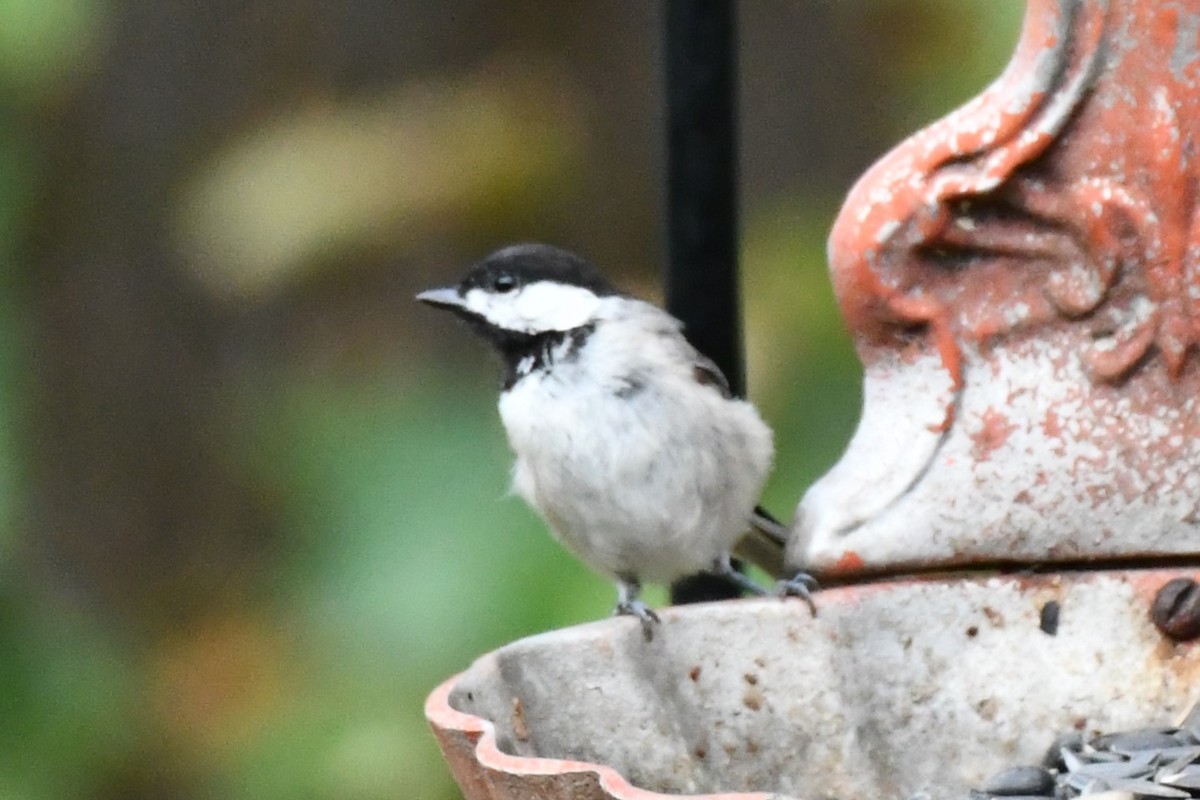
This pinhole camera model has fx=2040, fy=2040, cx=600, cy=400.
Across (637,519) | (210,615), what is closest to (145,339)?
(210,615)

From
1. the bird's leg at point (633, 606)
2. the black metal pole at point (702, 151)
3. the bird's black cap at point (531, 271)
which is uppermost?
the black metal pole at point (702, 151)

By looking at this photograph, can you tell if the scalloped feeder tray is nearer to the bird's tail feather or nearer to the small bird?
the small bird

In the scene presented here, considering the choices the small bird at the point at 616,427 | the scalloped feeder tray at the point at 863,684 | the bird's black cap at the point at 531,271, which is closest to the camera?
the scalloped feeder tray at the point at 863,684

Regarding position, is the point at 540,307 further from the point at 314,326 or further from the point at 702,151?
the point at 314,326

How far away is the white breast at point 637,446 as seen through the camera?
85.4 inches

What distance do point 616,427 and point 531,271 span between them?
A: 0.72ft

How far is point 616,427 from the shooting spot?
7.12 feet

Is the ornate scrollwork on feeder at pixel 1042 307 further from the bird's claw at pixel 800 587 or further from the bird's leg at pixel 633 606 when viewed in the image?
the bird's leg at pixel 633 606

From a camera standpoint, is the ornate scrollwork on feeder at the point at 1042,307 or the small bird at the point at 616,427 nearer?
the ornate scrollwork on feeder at the point at 1042,307

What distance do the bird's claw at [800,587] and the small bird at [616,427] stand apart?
1.03ft

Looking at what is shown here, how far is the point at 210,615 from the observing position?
2865 millimetres

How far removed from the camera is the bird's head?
2.27 m

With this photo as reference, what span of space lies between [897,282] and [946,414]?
0.12m

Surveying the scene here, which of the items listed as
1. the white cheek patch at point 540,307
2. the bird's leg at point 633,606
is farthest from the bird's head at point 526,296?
the bird's leg at point 633,606
